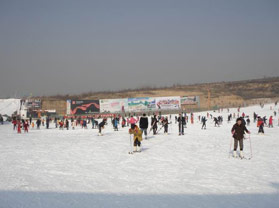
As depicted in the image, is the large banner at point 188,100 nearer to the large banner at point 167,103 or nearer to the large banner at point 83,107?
the large banner at point 167,103

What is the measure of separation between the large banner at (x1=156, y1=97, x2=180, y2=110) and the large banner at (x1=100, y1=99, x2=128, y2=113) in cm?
804

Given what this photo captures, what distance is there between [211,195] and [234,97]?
9757 cm

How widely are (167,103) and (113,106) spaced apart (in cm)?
1319

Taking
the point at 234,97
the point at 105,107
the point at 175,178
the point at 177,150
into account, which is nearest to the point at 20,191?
the point at 175,178

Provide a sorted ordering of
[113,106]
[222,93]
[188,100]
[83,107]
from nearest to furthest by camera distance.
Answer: [83,107] → [113,106] → [188,100] → [222,93]

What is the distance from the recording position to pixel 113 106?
66.4 meters

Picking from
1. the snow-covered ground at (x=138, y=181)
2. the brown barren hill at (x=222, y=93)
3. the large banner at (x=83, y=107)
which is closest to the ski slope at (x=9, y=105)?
the brown barren hill at (x=222, y=93)

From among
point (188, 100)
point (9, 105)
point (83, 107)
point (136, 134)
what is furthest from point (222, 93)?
point (136, 134)

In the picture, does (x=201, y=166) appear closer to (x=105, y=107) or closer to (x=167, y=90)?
(x=105, y=107)

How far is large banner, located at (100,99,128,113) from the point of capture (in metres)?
66.1

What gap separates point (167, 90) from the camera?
11581 cm

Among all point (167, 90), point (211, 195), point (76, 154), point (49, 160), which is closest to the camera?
point (211, 195)

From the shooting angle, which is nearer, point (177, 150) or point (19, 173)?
point (19, 173)

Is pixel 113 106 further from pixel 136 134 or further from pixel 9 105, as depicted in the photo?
pixel 136 134
